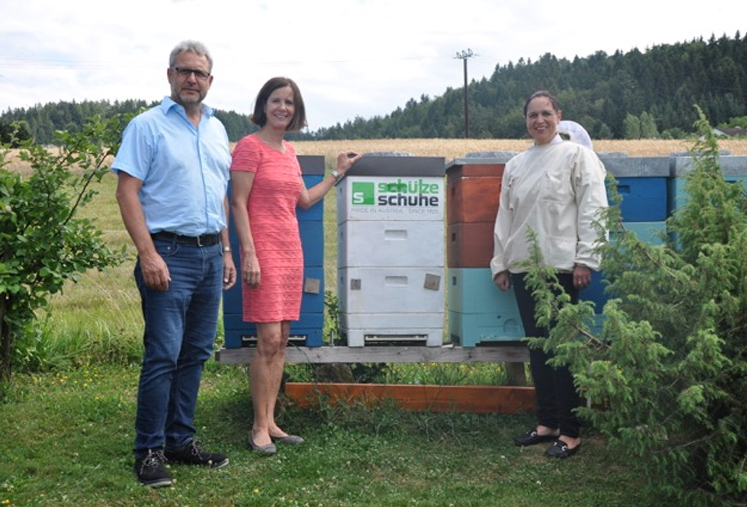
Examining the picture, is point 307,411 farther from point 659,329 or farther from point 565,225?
point 659,329

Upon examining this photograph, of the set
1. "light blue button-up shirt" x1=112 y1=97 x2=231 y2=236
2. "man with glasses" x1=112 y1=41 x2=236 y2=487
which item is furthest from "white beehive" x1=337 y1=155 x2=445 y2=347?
"light blue button-up shirt" x1=112 y1=97 x2=231 y2=236

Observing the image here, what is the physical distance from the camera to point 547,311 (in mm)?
4078

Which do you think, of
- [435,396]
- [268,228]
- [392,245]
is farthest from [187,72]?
[435,396]

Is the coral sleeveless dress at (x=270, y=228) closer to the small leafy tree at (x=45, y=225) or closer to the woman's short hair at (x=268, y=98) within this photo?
the woman's short hair at (x=268, y=98)

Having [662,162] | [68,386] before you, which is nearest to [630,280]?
[662,162]

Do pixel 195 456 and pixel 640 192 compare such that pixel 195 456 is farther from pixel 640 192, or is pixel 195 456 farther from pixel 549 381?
pixel 640 192

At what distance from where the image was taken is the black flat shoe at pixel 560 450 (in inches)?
203

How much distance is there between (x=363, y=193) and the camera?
18.2ft

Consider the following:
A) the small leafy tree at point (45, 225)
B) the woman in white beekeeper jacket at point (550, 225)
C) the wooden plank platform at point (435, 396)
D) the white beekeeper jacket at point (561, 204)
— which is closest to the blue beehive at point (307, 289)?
the wooden plank platform at point (435, 396)

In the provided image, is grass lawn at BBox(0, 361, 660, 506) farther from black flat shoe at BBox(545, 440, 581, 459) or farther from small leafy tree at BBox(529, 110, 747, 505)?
small leafy tree at BBox(529, 110, 747, 505)

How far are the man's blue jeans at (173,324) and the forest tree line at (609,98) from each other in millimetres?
57473

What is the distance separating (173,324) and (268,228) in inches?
35.4

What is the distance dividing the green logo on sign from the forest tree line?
186 feet

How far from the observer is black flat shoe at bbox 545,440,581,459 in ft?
16.9
